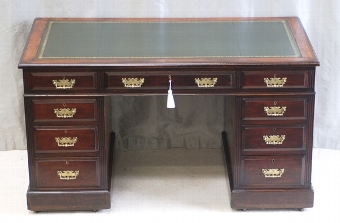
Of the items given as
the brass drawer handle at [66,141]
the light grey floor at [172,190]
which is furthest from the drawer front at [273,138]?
the brass drawer handle at [66,141]

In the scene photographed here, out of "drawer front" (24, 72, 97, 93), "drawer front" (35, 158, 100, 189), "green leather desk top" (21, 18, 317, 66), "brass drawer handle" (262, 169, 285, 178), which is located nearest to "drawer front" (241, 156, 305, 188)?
"brass drawer handle" (262, 169, 285, 178)

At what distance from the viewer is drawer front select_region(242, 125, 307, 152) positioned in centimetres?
393

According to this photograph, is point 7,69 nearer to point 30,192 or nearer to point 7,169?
point 7,169

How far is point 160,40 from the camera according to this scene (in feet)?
13.3

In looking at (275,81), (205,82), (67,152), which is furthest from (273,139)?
(67,152)

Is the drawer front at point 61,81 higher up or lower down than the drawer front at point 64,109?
higher up

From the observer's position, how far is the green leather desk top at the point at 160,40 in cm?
388

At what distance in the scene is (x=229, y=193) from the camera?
4207mm

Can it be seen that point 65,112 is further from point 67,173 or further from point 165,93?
point 165,93

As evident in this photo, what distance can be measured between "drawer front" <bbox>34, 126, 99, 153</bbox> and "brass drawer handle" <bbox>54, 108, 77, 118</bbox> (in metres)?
0.06

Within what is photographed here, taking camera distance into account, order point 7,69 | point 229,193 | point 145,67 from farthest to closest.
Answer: point 7,69, point 229,193, point 145,67

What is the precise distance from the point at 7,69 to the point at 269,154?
4.88 ft

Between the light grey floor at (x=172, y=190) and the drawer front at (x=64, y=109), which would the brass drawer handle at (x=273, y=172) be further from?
the drawer front at (x=64, y=109)

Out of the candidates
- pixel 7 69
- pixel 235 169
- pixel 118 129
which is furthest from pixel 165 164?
pixel 7 69
